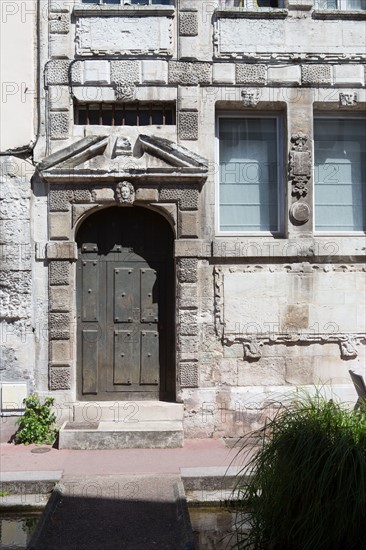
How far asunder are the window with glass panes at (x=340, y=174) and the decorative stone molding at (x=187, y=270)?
200 centimetres

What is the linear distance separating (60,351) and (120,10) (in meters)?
4.82

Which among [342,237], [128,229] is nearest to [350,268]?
[342,237]

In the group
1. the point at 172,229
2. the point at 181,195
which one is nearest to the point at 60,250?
the point at 172,229

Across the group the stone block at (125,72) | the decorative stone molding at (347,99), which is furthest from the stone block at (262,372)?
the stone block at (125,72)

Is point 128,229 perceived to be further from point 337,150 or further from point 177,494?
point 177,494

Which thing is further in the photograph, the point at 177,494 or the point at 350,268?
the point at 350,268

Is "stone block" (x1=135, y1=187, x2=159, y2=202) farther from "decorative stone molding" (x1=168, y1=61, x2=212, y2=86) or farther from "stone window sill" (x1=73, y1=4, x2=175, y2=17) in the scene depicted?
"stone window sill" (x1=73, y1=4, x2=175, y2=17)

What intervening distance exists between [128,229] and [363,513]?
229 inches

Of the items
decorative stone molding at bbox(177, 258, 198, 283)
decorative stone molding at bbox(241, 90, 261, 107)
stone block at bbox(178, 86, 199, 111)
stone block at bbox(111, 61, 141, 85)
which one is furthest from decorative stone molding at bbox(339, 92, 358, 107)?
decorative stone molding at bbox(177, 258, 198, 283)

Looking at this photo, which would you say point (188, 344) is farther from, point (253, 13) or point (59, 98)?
point (253, 13)

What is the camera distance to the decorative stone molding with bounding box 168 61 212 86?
30.3 feet

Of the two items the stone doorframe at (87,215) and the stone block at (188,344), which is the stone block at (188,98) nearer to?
the stone doorframe at (87,215)

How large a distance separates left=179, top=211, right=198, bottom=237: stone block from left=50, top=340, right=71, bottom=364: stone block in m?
2.20

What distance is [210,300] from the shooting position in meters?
9.23
